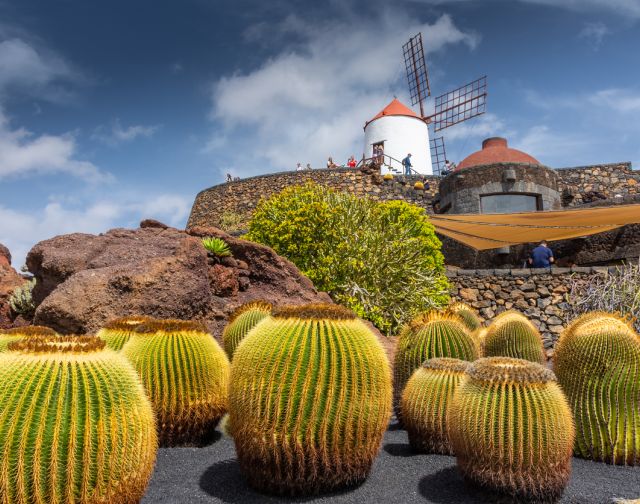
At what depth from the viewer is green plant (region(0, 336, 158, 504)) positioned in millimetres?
2039

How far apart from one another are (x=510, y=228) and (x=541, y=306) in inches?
69.8

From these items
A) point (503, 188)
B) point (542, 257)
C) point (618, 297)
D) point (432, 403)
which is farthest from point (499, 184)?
point (432, 403)

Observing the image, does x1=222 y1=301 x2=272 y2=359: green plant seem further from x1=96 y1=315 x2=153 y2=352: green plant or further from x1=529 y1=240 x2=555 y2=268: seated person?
x1=529 y1=240 x2=555 y2=268: seated person

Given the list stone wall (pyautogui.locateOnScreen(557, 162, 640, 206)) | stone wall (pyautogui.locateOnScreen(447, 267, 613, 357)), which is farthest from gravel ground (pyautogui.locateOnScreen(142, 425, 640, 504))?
stone wall (pyautogui.locateOnScreen(557, 162, 640, 206))

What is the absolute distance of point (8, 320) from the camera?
7660 mm

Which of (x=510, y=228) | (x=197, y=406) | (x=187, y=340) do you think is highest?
(x=510, y=228)

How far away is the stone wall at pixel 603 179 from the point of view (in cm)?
2133

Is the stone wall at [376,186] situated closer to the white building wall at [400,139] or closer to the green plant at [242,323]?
the white building wall at [400,139]

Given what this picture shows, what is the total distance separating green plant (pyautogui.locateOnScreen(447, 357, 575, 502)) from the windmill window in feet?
47.9

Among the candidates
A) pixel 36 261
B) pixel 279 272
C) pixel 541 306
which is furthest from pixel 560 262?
pixel 36 261

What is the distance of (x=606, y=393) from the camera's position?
3.76 m

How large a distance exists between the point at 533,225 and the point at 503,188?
5.52m

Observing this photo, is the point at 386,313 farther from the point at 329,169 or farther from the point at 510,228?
the point at 329,169

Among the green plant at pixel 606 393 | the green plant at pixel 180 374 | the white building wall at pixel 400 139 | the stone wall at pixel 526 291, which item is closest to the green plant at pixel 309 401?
the green plant at pixel 180 374
